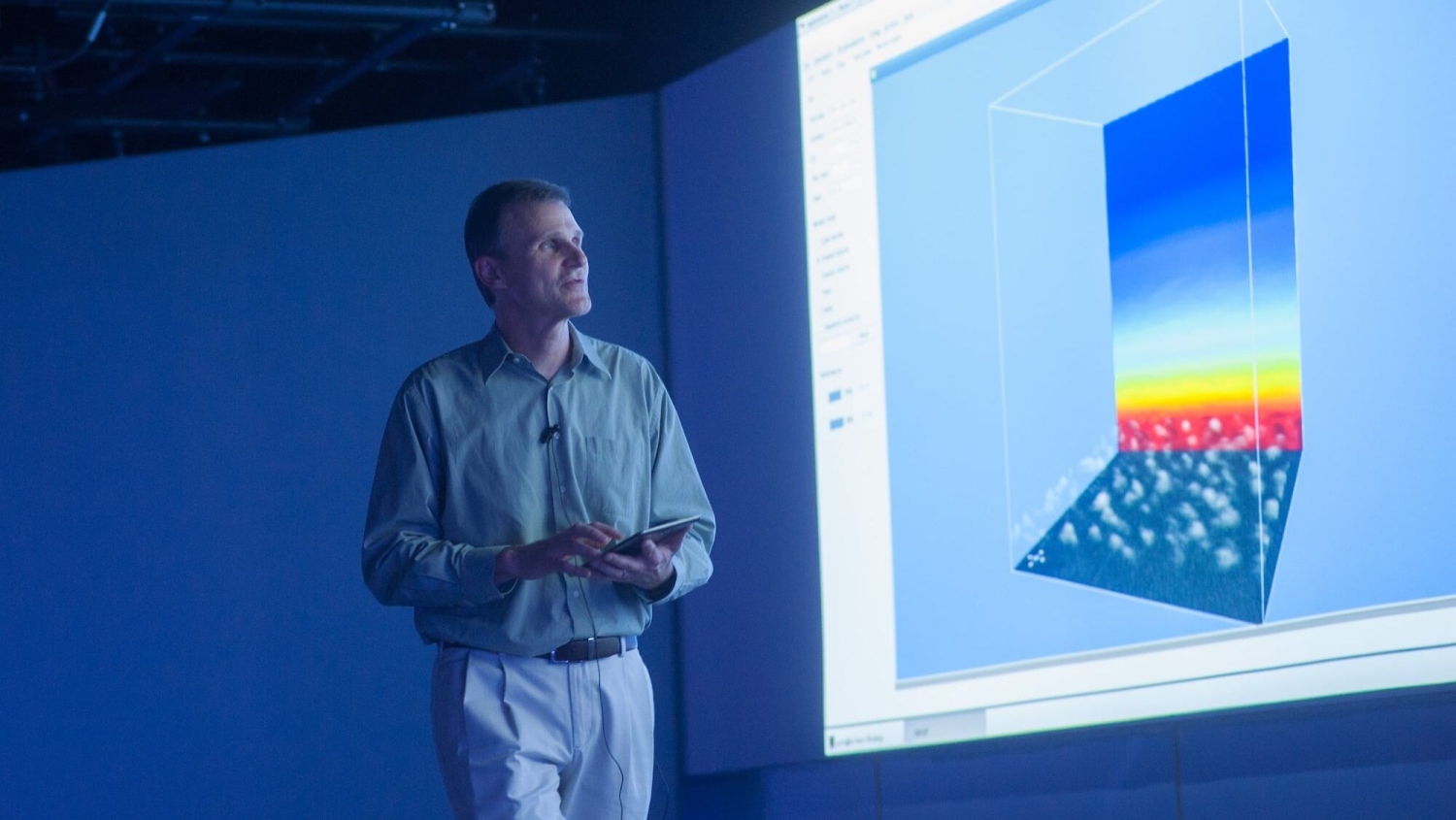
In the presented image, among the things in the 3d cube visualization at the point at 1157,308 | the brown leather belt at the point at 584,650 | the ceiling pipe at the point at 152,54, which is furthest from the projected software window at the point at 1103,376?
the ceiling pipe at the point at 152,54

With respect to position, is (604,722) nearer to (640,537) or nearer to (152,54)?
(640,537)

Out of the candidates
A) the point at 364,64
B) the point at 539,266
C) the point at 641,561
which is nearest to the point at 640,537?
the point at 641,561

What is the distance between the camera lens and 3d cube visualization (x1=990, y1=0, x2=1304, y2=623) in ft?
9.71

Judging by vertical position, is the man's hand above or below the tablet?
below

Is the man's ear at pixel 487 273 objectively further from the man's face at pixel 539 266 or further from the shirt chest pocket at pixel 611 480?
the shirt chest pocket at pixel 611 480

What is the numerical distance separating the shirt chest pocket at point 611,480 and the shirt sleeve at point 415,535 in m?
0.24

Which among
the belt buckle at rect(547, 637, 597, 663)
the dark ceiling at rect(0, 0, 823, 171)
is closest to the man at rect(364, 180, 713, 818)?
the belt buckle at rect(547, 637, 597, 663)

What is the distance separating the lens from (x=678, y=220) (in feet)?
16.5

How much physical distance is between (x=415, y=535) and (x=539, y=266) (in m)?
0.50

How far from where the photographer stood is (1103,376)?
3318 millimetres

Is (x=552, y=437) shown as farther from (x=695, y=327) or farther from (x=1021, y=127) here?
(x=695, y=327)

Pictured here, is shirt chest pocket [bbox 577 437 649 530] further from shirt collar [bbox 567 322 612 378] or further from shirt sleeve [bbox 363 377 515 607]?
shirt sleeve [bbox 363 377 515 607]

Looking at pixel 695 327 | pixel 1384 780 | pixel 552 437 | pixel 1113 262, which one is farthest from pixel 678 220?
pixel 1384 780

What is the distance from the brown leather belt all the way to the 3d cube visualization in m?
1.13
